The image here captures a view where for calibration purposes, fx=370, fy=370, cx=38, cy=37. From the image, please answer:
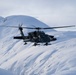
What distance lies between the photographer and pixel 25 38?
82.8 meters

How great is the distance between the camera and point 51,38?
79.6m

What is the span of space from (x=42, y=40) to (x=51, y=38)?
Result: 2.29 metres

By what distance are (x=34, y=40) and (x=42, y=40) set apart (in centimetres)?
184

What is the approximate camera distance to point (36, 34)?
79625 millimetres

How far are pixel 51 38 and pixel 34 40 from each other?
3702 mm

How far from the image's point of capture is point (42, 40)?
78438mm

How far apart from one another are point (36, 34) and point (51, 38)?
3.34 metres

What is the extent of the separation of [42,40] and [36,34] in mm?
2164

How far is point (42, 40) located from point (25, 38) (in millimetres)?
→ 5778

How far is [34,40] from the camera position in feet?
260
